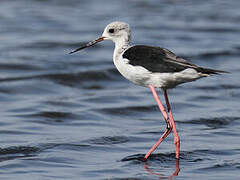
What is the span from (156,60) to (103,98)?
4.34 m

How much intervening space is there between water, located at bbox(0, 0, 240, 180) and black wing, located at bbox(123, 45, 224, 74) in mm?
1197

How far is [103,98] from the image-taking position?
39.7 ft

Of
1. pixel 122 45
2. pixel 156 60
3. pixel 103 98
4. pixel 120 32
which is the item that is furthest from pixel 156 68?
pixel 103 98

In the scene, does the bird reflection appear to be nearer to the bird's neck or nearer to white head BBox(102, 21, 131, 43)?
the bird's neck

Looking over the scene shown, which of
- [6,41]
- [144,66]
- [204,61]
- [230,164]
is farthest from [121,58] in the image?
[6,41]

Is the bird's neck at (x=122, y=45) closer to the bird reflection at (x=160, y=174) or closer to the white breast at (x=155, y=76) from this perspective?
the white breast at (x=155, y=76)

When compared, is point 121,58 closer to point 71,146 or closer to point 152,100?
point 71,146

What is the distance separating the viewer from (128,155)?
8406 mm

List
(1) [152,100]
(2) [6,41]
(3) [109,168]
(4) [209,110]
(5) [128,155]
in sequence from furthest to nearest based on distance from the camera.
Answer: (2) [6,41]
(1) [152,100]
(4) [209,110]
(5) [128,155]
(3) [109,168]

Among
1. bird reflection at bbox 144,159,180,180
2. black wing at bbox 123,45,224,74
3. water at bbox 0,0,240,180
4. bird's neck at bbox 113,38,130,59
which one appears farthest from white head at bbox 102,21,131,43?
bird reflection at bbox 144,159,180,180

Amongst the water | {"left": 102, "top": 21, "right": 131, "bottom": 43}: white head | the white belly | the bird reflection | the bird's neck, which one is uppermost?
{"left": 102, "top": 21, "right": 131, "bottom": 43}: white head

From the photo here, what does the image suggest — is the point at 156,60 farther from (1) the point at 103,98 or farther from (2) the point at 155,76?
(1) the point at 103,98

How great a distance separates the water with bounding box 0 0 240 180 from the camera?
8.02 m

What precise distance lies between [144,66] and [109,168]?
1.29 meters
